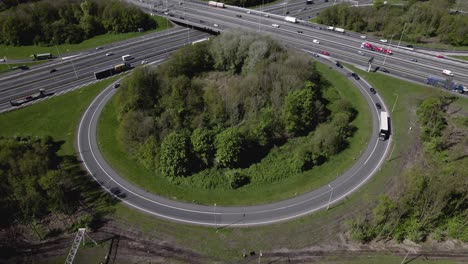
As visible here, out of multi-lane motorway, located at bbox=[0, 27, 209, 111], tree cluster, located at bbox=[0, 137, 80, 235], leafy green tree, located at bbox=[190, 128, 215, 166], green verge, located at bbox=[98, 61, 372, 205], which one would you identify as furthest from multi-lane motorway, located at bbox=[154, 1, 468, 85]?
tree cluster, located at bbox=[0, 137, 80, 235]

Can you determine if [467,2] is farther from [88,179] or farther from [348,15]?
[88,179]

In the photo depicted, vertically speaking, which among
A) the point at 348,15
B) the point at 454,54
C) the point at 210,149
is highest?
the point at 348,15

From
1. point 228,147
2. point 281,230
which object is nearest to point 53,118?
point 228,147

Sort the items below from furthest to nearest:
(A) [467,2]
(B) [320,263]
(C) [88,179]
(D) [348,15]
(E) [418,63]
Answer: (A) [467,2], (D) [348,15], (E) [418,63], (C) [88,179], (B) [320,263]

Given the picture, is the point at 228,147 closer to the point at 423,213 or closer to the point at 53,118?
the point at 423,213

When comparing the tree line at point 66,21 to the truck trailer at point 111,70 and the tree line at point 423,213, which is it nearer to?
the truck trailer at point 111,70

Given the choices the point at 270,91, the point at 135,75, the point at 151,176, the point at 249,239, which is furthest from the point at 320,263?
the point at 135,75

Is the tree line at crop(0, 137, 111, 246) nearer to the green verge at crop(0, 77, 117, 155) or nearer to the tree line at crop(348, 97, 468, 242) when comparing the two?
the green verge at crop(0, 77, 117, 155)
